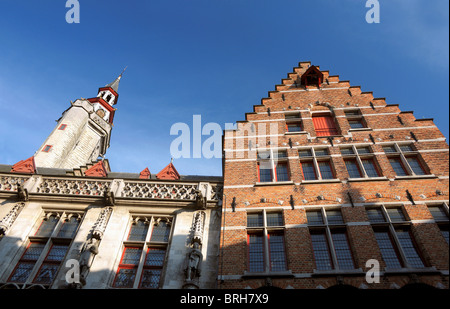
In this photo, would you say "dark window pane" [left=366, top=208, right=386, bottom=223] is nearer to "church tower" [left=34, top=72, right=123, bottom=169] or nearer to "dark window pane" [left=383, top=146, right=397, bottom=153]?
"dark window pane" [left=383, top=146, right=397, bottom=153]

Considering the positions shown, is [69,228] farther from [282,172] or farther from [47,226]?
[282,172]

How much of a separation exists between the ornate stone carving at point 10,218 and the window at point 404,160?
1444 cm

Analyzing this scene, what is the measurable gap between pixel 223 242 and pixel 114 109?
102ft

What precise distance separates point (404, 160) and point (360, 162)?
1688mm

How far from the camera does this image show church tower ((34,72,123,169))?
2483 cm

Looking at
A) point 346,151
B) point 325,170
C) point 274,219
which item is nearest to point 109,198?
point 274,219

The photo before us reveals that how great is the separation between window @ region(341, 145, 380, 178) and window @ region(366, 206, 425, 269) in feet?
5.97

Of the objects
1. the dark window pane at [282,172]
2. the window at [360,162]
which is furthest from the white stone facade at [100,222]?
the window at [360,162]

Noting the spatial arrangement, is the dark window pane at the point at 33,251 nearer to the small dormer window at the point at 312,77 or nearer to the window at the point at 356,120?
the window at the point at 356,120

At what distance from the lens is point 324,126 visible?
14.6 metres

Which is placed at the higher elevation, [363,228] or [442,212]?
[442,212]
